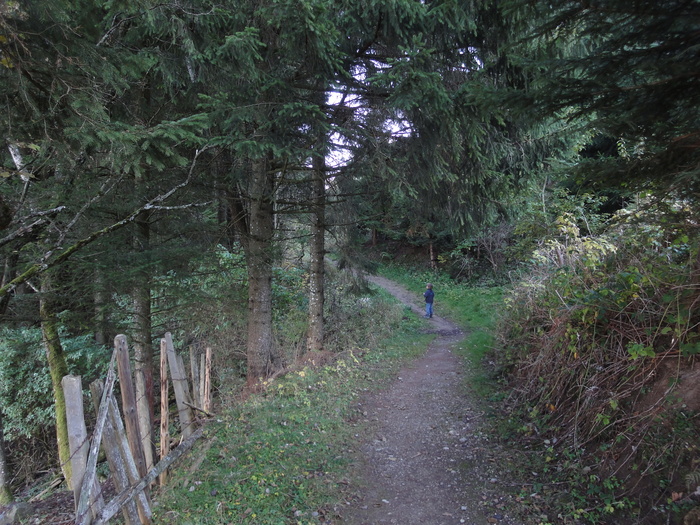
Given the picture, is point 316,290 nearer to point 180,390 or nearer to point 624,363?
point 180,390

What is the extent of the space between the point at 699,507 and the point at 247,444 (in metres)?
4.56

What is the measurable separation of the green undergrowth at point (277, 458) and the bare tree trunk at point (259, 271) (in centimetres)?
71

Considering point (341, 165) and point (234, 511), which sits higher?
point (341, 165)

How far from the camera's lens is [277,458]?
4.66 m

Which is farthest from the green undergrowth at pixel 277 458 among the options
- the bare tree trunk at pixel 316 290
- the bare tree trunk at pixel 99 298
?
the bare tree trunk at pixel 99 298

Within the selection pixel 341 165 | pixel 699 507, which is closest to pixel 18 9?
pixel 341 165

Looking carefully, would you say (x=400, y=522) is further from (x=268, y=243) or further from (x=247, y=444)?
(x=268, y=243)

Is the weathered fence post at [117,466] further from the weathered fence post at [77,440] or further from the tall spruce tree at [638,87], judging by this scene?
the tall spruce tree at [638,87]

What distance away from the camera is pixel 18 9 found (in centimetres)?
299

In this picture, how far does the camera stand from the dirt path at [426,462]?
3.92m

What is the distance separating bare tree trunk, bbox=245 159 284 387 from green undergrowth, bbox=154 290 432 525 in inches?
28.1

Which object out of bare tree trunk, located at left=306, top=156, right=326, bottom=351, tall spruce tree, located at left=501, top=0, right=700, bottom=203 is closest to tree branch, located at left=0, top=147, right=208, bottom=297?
tall spruce tree, located at left=501, top=0, right=700, bottom=203

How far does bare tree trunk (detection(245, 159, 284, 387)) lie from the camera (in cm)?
740

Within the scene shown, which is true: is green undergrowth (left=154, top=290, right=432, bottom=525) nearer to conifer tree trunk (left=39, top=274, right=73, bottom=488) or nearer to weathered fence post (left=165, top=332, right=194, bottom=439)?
weathered fence post (left=165, top=332, right=194, bottom=439)
